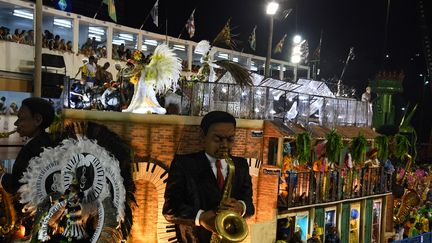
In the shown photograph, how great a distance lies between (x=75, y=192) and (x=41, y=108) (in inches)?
42.5

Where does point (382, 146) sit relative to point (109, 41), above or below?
below

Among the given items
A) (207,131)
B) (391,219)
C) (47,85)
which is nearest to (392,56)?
(391,219)

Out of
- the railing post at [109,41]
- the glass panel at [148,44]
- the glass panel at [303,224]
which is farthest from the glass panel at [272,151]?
the glass panel at [148,44]

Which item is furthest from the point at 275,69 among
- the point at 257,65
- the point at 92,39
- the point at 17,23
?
the point at 17,23

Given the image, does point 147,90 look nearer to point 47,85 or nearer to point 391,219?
point 47,85

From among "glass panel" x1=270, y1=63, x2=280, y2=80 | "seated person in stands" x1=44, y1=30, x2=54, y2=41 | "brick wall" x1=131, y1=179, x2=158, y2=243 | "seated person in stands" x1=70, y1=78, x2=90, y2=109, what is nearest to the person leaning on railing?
"brick wall" x1=131, y1=179, x2=158, y2=243

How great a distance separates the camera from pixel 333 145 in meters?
14.8

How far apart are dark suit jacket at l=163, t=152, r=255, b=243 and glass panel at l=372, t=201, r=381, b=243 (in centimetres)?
1369

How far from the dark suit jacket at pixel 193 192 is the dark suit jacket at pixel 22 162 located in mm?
1542

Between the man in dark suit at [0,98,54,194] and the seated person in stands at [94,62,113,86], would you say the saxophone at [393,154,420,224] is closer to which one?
the seated person in stands at [94,62,113,86]

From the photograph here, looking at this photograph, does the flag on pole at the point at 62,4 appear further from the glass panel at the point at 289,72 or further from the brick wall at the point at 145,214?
the glass panel at the point at 289,72

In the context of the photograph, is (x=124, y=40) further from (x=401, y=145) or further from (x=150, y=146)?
(x=150, y=146)

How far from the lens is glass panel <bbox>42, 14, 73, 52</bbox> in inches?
722

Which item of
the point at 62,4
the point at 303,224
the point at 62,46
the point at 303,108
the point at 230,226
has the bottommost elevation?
the point at 303,224
